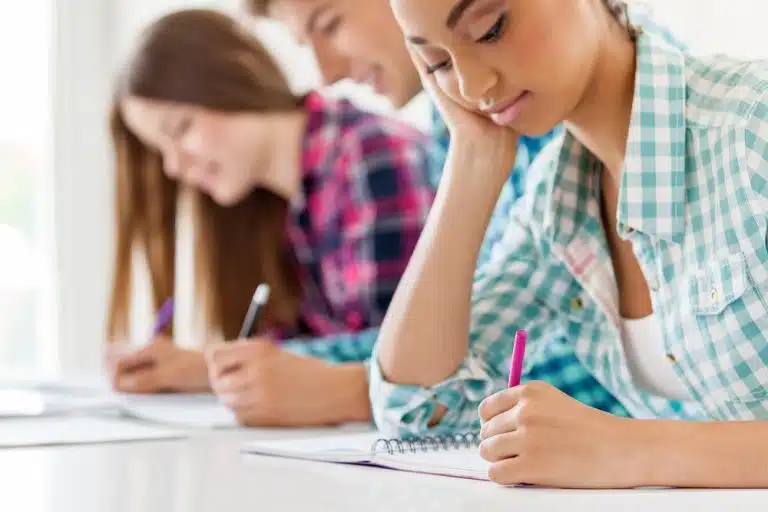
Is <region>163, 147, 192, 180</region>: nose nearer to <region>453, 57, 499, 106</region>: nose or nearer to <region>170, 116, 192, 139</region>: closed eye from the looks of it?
<region>170, 116, 192, 139</region>: closed eye

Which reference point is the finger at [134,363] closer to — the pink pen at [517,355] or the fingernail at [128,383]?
the fingernail at [128,383]

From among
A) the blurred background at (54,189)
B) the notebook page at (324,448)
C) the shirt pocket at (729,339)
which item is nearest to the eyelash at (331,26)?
the notebook page at (324,448)

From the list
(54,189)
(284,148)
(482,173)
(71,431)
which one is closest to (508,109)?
(482,173)

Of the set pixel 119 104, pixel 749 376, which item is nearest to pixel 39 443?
pixel 749 376

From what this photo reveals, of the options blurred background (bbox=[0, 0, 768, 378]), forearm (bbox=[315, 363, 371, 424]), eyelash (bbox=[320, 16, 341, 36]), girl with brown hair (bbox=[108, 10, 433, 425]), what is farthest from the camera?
blurred background (bbox=[0, 0, 768, 378])

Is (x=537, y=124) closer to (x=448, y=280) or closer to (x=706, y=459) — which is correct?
(x=448, y=280)

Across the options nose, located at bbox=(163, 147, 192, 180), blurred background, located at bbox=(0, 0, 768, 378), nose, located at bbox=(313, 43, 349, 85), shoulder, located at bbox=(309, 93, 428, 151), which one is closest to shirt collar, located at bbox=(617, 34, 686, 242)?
nose, located at bbox=(313, 43, 349, 85)

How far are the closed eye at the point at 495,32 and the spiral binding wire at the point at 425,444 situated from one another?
34cm

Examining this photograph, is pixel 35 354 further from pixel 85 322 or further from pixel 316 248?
pixel 316 248

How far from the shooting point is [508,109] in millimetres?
905

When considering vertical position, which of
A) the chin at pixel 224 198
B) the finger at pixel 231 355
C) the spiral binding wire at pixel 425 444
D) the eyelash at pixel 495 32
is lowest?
the chin at pixel 224 198

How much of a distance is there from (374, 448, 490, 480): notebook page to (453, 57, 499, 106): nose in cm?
29

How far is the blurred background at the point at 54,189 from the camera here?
10.1 ft

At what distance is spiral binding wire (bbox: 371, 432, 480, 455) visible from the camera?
0.92 m
